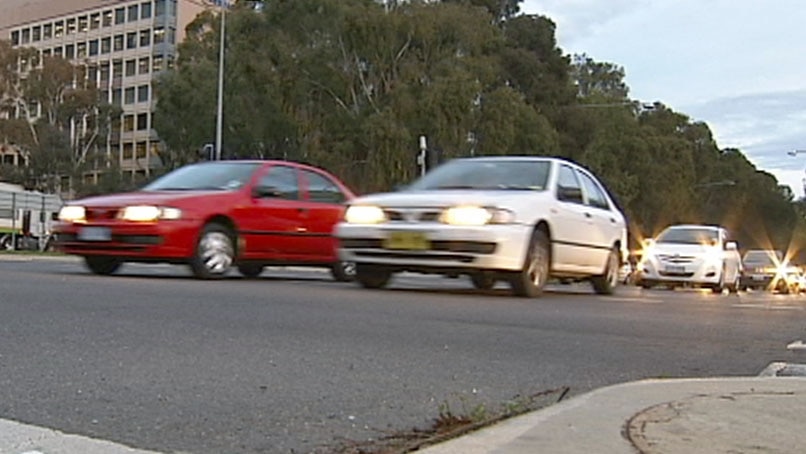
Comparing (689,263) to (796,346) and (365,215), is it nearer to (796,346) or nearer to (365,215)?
(365,215)

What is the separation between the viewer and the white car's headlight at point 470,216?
9242mm

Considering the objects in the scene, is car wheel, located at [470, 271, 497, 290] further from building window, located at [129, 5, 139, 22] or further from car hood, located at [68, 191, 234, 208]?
building window, located at [129, 5, 139, 22]

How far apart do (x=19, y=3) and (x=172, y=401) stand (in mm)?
102653

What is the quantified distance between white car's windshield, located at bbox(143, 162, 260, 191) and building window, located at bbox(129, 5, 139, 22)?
79.6 metres

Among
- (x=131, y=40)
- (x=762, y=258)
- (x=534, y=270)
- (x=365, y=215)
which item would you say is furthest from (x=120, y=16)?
(x=534, y=270)

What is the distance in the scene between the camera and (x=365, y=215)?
959cm

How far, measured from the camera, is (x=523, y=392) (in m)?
4.56

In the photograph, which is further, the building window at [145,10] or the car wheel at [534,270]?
the building window at [145,10]

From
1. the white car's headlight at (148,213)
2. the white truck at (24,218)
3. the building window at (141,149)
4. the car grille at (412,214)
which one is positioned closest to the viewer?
the car grille at (412,214)

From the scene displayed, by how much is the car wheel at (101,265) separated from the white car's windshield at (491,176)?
3583 millimetres

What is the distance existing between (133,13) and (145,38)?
3036 millimetres

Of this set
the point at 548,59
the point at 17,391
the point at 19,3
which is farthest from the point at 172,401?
the point at 19,3

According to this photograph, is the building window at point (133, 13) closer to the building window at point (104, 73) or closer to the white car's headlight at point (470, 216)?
the building window at point (104, 73)

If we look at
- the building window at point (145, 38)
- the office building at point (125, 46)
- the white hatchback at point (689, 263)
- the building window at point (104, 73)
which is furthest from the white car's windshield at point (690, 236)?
the building window at point (104, 73)
